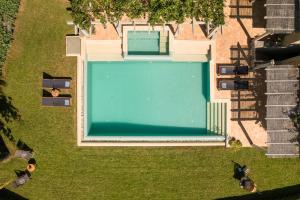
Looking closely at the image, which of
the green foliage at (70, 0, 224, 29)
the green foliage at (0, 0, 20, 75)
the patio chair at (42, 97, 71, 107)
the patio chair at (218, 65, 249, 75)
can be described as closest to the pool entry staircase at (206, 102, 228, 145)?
the patio chair at (218, 65, 249, 75)

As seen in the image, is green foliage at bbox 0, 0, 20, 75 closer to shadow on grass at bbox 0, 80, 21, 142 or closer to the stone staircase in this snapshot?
shadow on grass at bbox 0, 80, 21, 142

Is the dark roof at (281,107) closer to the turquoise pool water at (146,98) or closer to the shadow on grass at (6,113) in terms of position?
the turquoise pool water at (146,98)

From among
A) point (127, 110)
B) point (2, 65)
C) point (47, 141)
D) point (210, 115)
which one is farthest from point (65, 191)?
point (210, 115)

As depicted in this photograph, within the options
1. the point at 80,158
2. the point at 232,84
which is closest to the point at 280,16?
the point at 232,84

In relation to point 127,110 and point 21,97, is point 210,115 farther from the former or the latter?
point 21,97

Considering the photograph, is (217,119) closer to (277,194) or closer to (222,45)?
(222,45)

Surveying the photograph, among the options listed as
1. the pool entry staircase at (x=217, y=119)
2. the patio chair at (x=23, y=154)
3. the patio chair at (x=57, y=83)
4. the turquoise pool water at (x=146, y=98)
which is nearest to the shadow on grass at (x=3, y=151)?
the patio chair at (x=23, y=154)
